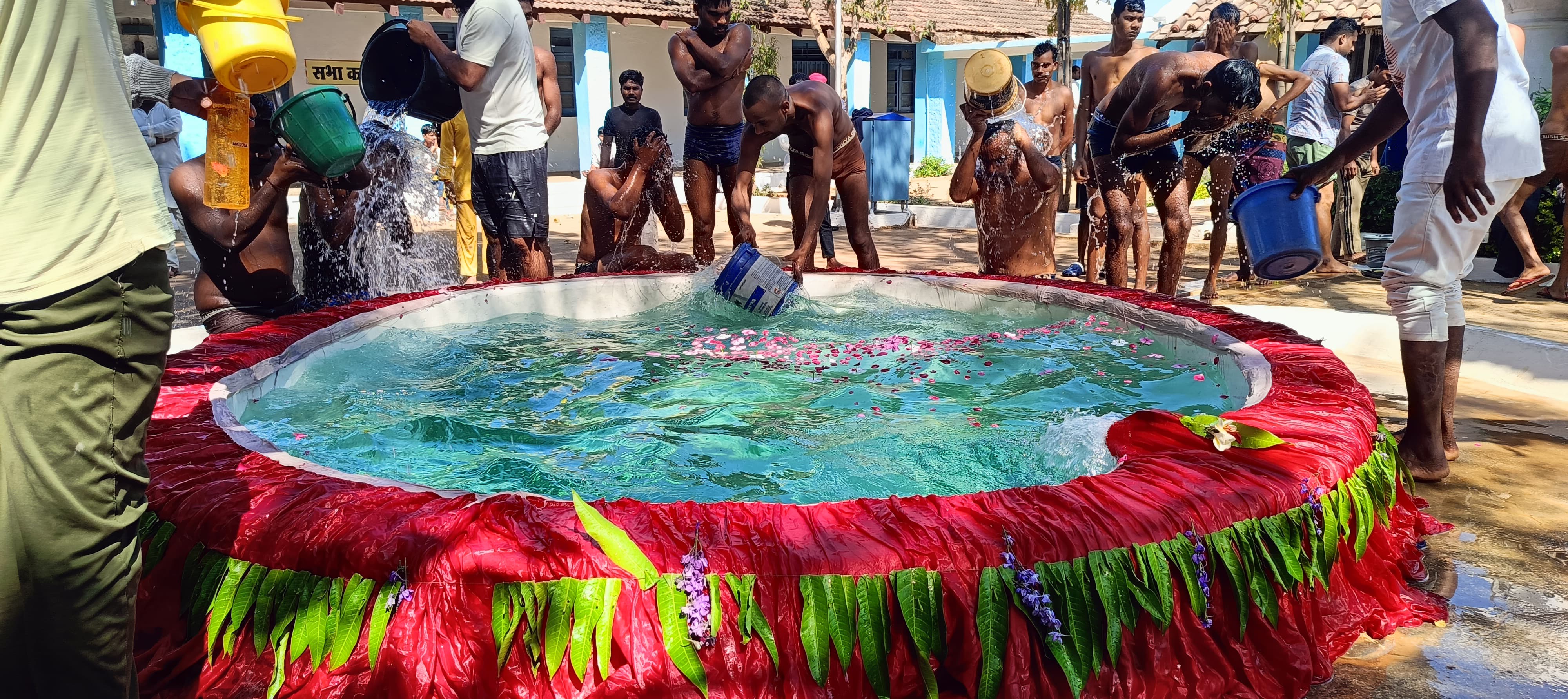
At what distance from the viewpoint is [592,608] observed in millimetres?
1907

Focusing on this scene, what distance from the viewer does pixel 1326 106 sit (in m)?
7.99

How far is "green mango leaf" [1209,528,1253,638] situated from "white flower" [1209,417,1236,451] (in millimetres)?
387

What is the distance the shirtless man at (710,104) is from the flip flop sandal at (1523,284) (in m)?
5.21

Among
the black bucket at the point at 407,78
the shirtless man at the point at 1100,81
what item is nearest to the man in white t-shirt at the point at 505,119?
the black bucket at the point at 407,78

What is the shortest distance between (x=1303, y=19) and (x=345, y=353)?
16.5 meters

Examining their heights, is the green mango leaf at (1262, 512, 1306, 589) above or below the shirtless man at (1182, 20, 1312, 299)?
below

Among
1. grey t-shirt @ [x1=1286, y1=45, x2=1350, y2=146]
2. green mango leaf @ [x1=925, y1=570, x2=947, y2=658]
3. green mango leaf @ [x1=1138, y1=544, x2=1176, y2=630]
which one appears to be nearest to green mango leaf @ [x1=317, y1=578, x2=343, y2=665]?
green mango leaf @ [x1=925, y1=570, x2=947, y2=658]

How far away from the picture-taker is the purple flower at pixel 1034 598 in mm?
1966

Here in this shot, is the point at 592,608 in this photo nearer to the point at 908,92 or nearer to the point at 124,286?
the point at 124,286

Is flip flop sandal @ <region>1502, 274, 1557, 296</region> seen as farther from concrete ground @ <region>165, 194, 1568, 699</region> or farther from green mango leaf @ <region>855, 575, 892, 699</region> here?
green mango leaf @ <region>855, 575, 892, 699</region>

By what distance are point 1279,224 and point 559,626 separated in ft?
10.3

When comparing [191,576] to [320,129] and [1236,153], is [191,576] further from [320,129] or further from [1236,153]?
[1236,153]

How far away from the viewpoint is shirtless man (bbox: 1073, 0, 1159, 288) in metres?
6.86

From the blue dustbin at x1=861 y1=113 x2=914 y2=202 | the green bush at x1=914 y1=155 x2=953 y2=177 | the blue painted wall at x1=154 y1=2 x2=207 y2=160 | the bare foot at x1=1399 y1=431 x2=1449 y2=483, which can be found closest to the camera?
the bare foot at x1=1399 y1=431 x2=1449 y2=483
